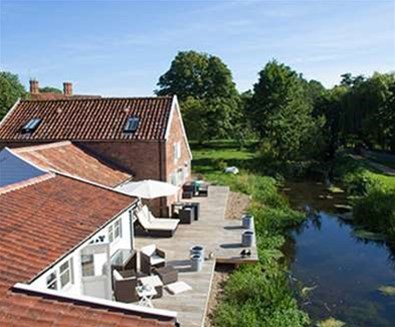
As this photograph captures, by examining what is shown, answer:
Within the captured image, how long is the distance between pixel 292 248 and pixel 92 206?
477 inches

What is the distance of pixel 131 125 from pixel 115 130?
3.00ft

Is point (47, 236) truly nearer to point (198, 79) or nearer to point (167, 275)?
point (167, 275)

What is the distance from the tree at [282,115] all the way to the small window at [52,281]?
37388 mm

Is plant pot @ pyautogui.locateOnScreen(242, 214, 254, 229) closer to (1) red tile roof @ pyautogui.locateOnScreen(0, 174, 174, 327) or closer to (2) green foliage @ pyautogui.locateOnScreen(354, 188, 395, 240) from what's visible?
(2) green foliage @ pyautogui.locateOnScreen(354, 188, 395, 240)

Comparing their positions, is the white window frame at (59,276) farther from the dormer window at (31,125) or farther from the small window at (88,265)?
the dormer window at (31,125)

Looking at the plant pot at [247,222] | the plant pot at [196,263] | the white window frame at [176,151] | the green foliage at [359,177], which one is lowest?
the plant pot at [196,263]

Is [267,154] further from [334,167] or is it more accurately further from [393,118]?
[393,118]

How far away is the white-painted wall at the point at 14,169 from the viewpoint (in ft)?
55.2

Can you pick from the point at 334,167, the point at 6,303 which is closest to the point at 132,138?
the point at 6,303

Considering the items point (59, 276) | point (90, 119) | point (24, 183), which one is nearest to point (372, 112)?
point (90, 119)

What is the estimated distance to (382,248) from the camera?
2150 centimetres

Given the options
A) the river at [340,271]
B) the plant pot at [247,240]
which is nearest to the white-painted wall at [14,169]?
the plant pot at [247,240]

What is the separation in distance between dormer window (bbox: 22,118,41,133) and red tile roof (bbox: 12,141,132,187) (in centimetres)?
299

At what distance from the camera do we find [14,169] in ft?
56.6
